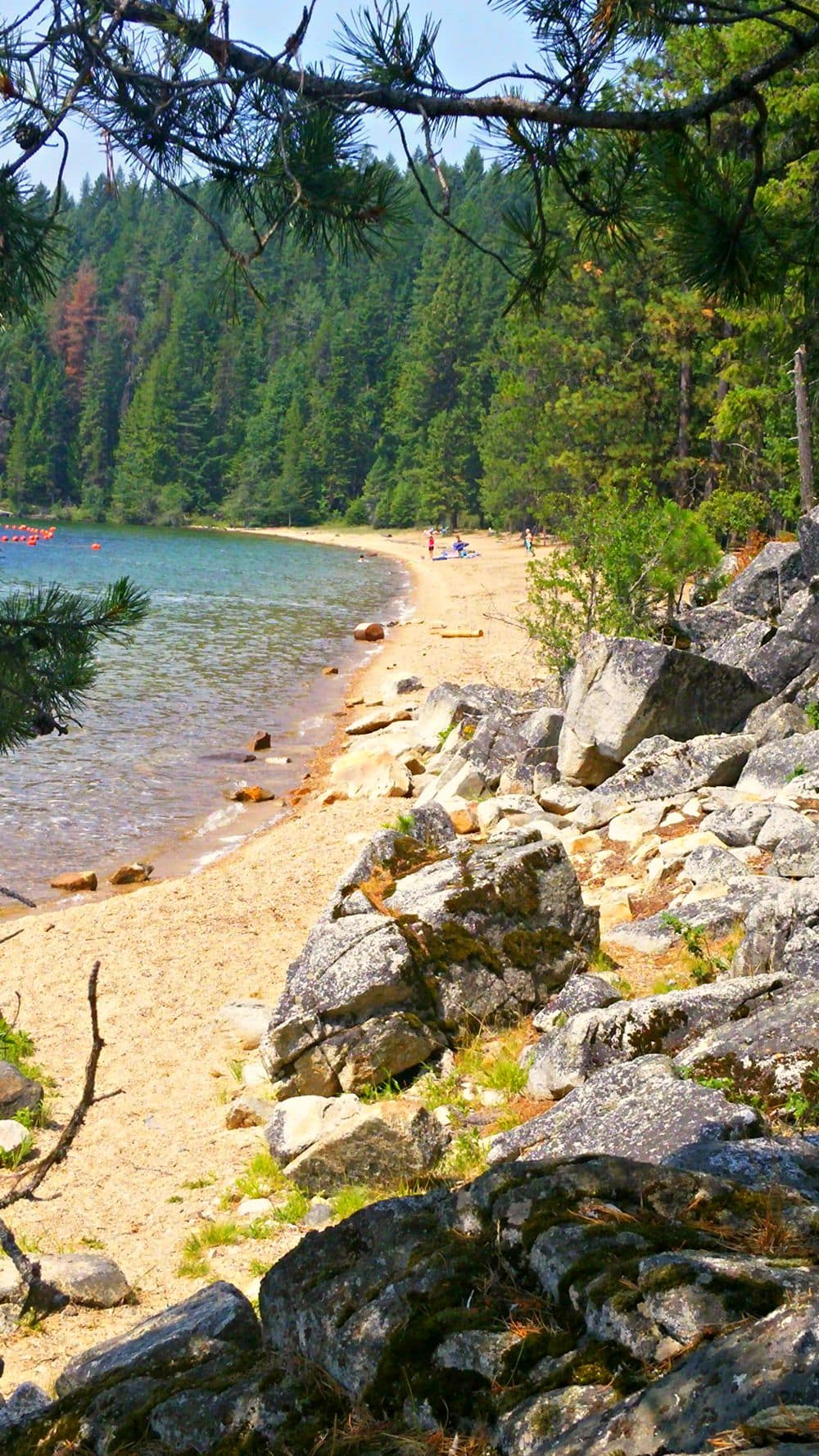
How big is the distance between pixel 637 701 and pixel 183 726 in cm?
1271

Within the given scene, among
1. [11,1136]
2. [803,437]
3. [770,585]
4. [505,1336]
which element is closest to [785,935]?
[505,1336]

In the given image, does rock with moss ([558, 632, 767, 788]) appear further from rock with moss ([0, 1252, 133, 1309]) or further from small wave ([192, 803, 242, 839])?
rock with moss ([0, 1252, 133, 1309])

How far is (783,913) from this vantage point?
6.67m

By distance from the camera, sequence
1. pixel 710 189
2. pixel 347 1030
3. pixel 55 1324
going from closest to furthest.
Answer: pixel 710 189 → pixel 55 1324 → pixel 347 1030

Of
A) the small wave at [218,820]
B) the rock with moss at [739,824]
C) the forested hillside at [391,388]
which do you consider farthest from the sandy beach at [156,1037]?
the forested hillside at [391,388]

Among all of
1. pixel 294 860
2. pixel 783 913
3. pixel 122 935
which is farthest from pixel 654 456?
pixel 783 913

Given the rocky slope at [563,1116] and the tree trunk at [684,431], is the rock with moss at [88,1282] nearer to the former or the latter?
the rocky slope at [563,1116]

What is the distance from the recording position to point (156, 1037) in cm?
921

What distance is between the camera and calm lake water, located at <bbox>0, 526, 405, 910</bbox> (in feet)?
52.7

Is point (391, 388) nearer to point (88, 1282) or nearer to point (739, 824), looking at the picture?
point (739, 824)

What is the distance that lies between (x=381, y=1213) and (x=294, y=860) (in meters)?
9.84

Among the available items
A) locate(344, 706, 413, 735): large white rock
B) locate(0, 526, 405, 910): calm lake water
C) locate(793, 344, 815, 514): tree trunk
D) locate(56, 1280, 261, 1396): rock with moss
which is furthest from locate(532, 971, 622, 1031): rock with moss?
locate(793, 344, 815, 514): tree trunk

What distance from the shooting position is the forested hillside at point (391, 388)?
24.7 metres

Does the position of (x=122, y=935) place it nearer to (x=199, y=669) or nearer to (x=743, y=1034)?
(x=743, y=1034)
